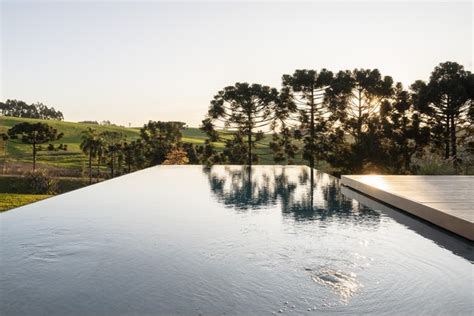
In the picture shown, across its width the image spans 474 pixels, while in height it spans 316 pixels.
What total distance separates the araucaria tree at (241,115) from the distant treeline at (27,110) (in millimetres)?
59668

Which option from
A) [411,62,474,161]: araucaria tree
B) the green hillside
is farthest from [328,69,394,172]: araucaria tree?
the green hillside

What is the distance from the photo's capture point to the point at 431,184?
27.0 ft

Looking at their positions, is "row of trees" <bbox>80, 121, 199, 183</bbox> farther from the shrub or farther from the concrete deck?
the concrete deck

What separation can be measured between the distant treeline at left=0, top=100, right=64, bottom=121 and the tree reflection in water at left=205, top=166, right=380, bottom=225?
6784cm

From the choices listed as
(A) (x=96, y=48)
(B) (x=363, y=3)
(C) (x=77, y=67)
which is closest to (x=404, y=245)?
(B) (x=363, y=3)

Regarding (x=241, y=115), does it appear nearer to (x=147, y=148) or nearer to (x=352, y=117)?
(x=352, y=117)

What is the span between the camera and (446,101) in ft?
53.7

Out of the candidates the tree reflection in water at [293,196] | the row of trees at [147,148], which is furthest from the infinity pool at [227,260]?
the row of trees at [147,148]

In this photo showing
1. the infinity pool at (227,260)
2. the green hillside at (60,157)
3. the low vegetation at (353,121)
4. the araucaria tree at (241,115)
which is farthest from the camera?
the green hillside at (60,157)

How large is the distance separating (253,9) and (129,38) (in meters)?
4.29

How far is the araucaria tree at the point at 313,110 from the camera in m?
18.8

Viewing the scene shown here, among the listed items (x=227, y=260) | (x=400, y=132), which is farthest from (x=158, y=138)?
(x=227, y=260)

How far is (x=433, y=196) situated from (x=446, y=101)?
1102cm

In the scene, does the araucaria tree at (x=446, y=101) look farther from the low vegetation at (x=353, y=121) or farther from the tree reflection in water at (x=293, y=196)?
the tree reflection in water at (x=293, y=196)
